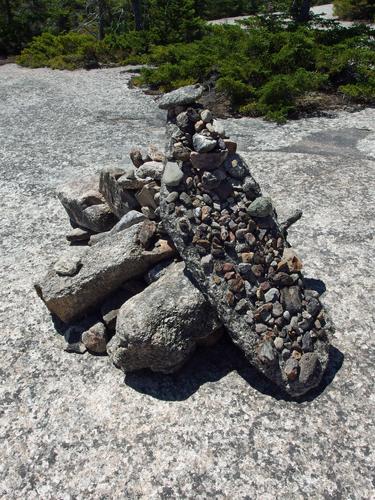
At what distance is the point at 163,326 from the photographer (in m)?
5.59

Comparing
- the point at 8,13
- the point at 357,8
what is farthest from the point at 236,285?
the point at 357,8

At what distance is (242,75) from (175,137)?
11839 millimetres

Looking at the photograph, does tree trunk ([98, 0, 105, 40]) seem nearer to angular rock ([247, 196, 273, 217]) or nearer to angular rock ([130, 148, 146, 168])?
angular rock ([130, 148, 146, 168])

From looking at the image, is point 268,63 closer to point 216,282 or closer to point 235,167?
point 235,167

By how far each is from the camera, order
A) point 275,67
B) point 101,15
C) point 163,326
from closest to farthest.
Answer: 1. point 163,326
2. point 275,67
3. point 101,15

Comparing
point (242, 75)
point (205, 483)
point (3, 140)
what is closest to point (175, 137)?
point (205, 483)

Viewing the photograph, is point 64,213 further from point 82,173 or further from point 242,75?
point 242,75

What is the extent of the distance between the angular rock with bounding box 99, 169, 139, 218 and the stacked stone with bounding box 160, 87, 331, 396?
1.41 m

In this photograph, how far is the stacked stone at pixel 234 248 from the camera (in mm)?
5551

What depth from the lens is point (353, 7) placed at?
31.6 meters

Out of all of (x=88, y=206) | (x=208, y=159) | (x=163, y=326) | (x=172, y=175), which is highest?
(x=208, y=159)

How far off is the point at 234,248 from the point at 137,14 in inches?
936

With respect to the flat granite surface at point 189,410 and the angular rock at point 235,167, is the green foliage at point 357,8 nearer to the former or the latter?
the flat granite surface at point 189,410

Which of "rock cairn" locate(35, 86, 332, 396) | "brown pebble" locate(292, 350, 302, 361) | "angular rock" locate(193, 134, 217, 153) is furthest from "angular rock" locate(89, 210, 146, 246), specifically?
"brown pebble" locate(292, 350, 302, 361)
